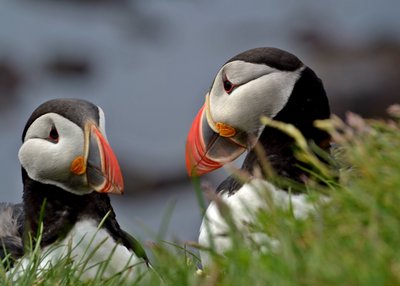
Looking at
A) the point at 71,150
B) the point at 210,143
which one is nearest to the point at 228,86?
the point at 210,143

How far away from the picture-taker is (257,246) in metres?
3.10

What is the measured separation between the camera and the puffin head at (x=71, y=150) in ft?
15.8

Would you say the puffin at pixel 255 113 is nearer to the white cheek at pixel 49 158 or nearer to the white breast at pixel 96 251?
the white breast at pixel 96 251

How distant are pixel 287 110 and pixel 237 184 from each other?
0.43 m

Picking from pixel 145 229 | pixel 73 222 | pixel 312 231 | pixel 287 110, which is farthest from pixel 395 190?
pixel 73 222

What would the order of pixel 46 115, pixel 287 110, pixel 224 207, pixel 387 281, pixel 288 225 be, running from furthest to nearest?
pixel 46 115 < pixel 287 110 < pixel 288 225 < pixel 224 207 < pixel 387 281

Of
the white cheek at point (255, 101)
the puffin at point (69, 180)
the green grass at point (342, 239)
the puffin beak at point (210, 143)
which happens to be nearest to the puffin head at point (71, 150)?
the puffin at point (69, 180)

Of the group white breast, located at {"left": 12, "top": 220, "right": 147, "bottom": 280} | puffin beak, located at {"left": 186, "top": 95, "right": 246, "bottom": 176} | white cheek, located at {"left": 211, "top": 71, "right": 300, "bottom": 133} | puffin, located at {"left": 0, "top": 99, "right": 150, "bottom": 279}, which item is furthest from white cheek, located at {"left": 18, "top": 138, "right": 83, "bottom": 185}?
white cheek, located at {"left": 211, "top": 71, "right": 300, "bottom": 133}

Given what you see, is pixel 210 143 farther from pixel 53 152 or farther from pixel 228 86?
pixel 53 152

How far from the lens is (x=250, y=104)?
15.6 feet

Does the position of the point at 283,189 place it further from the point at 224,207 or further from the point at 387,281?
the point at 387,281

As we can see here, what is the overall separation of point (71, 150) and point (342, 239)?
223 centimetres

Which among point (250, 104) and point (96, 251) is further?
point (250, 104)

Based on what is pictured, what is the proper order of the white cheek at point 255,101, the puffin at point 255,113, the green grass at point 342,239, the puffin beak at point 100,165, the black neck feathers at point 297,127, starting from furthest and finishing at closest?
the puffin beak at point 100,165
the white cheek at point 255,101
the puffin at point 255,113
the black neck feathers at point 297,127
the green grass at point 342,239
